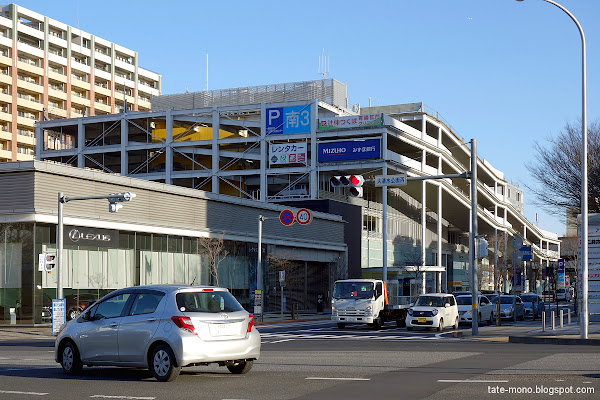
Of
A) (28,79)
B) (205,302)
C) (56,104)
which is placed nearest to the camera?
(205,302)

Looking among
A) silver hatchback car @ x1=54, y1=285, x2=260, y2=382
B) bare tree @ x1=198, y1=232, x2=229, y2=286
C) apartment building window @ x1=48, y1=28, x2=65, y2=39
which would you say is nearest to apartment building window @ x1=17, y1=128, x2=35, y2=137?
apartment building window @ x1=48, y1=28, x2=65, y2=39

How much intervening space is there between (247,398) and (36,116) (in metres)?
104

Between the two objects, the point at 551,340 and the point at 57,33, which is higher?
the point at 57,33

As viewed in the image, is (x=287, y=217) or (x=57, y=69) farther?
(x=57, y=69)

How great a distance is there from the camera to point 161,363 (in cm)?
1463

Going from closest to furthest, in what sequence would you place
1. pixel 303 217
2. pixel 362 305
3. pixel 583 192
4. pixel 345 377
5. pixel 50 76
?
pixel 345 377
pixel 583 192
pixel 362 305
pixel 303 217
pixel 50 76

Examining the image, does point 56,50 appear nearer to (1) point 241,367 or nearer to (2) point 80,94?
(2) point 80,94

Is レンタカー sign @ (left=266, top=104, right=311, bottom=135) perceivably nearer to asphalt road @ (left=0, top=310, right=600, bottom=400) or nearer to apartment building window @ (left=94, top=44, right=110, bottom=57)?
apartment building window @ (left=94, top=44, right=110, bottom=57)

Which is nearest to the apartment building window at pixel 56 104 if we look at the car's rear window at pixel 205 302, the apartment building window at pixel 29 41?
the apartment building window at pixel 29 41

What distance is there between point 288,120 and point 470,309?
4026 cm

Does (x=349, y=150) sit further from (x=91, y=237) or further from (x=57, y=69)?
(x=57, y=69)

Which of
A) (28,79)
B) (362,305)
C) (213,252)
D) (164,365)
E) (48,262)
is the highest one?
(28,79)

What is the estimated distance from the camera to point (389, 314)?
3825 cm

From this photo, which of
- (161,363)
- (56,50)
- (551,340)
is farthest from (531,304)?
(56,50)
